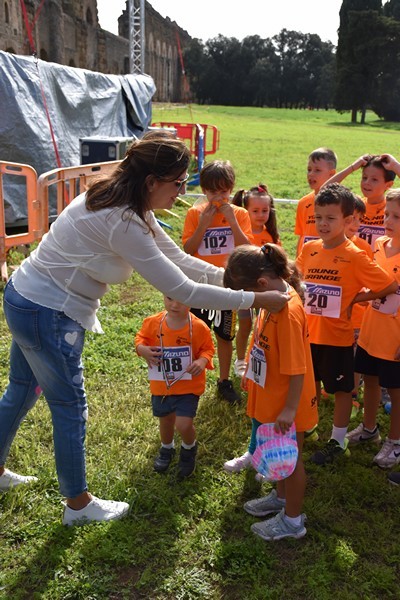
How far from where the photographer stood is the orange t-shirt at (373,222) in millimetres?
3977

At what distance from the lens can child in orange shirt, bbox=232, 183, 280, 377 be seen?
14.1 feet

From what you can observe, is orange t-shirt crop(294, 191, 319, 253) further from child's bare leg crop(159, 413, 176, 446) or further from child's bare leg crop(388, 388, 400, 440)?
child's bare leg crop(159, 413, 176, 446)

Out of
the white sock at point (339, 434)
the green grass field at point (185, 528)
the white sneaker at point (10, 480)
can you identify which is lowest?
the green grass field at point (185, 528)

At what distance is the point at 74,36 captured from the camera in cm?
3941

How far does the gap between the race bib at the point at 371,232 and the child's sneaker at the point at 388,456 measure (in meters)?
1.38

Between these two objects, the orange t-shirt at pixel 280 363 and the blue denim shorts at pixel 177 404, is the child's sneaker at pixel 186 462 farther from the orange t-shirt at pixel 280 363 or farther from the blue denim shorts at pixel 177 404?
the orange t-shirt at pixel 280 363

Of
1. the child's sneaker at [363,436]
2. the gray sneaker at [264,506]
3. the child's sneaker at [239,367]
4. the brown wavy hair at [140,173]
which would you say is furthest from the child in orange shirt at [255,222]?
the brown wavy hair at [140,173]

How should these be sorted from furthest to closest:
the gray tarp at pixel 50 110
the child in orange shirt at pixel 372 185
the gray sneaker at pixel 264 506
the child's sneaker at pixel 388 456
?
the gray tarp at pixel 50 110 → the child in orange shirt at pixel 372 185 → the child's sneaker at pixel 388 456 → the gray sneaker at pixel 264 506

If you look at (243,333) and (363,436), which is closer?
(363,436)

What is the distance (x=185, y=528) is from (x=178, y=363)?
0.84 metres

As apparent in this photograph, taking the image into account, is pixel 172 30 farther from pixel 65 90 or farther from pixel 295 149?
pixel 65 90

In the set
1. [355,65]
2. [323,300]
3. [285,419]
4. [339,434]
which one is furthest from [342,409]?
[355,65]

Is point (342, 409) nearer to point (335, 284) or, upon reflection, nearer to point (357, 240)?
point (335, 284)

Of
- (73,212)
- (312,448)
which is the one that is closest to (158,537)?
(312,448)
